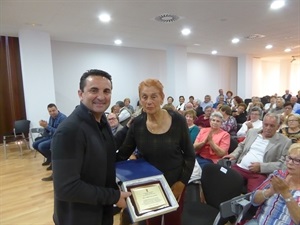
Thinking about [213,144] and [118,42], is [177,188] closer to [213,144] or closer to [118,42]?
[213,144]

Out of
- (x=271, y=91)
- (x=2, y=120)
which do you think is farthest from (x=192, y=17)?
(x=271, y=91)

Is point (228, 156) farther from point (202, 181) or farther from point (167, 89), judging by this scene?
point (167, 89)

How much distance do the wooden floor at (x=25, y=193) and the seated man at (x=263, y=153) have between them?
4.81ft

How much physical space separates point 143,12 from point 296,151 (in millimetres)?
3619

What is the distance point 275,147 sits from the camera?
2.26 metres

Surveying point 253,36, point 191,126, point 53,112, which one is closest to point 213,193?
point 191,126

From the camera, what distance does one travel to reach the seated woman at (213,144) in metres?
2.58

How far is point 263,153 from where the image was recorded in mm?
2342

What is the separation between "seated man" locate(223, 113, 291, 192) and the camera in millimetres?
2199

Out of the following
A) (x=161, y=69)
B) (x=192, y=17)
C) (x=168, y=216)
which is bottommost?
(x=168, y=216)

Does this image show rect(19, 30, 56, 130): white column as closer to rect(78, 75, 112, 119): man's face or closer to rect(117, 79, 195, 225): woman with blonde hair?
rect(117, 79, 195, 225): woman with blonde hair

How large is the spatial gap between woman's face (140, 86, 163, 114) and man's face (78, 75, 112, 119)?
0.37 m

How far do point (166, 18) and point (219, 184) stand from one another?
373 centimetres

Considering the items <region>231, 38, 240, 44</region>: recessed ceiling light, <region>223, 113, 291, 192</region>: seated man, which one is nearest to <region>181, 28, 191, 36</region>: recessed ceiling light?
<region>231, 38, 240, 44</region>: recessed ceiling light
